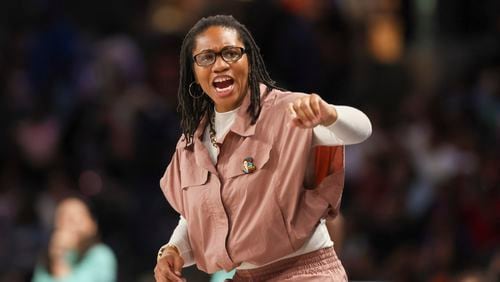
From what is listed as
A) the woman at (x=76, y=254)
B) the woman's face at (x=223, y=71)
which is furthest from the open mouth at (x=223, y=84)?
the woman at (x=76, y=254)

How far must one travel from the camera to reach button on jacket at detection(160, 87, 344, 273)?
4078 mm

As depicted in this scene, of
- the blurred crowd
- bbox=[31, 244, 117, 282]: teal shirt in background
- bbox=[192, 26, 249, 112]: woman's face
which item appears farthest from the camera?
the blurred crowd

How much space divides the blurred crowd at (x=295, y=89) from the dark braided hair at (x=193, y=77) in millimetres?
3128

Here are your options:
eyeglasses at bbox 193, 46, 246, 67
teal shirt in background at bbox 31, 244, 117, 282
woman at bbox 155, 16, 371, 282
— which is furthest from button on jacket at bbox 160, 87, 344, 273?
teal shirt in background at bbox 31, 244, 117, 282

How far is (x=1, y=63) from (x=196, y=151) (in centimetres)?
578

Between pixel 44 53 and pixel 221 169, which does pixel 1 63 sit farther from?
pixel 221 169

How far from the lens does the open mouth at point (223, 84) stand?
4.21 meters

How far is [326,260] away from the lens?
421 cm

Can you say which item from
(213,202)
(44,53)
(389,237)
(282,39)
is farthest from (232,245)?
(44,53)

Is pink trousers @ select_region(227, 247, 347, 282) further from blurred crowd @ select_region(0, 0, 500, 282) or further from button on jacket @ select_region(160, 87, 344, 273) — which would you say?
blurred crowd @ select_region(0, 0, 500, 282)

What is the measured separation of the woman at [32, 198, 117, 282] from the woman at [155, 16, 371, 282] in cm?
268

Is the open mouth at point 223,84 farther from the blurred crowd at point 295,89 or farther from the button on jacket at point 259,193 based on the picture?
the blurred crowd at point 295,89

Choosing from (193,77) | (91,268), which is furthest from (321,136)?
(91,268)

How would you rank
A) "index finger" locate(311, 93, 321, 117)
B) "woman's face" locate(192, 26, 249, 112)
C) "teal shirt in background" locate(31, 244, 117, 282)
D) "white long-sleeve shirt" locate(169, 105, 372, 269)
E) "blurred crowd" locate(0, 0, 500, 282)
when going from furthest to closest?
"blurred crowd" locate(0, 0, 500, 282), "teal shirt in background" locate(31, 244, 117, 282), "woman's face" locate(192, 26, 249, 112), "white long-sleeve shirt" locate(169, 105, 372, 269), "index finger" locate(311, 93, 321, 117)
